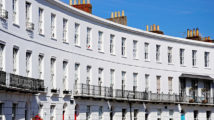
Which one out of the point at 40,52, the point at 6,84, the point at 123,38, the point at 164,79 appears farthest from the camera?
the point at 164,79

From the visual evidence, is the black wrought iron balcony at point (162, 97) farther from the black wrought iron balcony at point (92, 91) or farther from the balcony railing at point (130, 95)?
the black wrought iron balcony at point (92, 91)

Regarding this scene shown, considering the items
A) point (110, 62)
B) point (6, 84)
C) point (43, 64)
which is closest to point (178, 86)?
point (110, 62)

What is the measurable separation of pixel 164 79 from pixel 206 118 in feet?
28.1

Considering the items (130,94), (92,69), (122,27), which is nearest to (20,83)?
(92,69)

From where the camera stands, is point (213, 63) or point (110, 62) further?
point (213, 63)

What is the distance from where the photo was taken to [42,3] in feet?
136

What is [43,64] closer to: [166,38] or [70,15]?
[70,15]

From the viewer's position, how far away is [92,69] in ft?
166

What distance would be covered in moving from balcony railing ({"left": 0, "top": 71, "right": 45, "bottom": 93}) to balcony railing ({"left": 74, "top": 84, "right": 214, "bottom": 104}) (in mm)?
8365

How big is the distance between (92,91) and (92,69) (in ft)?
7.11

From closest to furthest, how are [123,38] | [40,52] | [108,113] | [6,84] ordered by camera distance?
[6,84]
[40,52]
[108,113]
[123,38]

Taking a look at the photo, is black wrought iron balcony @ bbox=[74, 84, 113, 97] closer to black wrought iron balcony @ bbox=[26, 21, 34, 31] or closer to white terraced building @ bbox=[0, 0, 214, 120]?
white terraced building @ bbox=[0, 0, 214, 120]

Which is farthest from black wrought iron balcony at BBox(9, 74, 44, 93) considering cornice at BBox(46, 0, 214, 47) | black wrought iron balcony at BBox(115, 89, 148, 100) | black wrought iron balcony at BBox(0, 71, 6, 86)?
black wrought iron balcony at BBox(115, 89, 148, 100)

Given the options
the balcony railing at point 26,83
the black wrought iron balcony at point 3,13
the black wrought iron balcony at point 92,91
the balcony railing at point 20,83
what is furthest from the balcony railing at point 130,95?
the black wrought iron balcony at point 3,13
